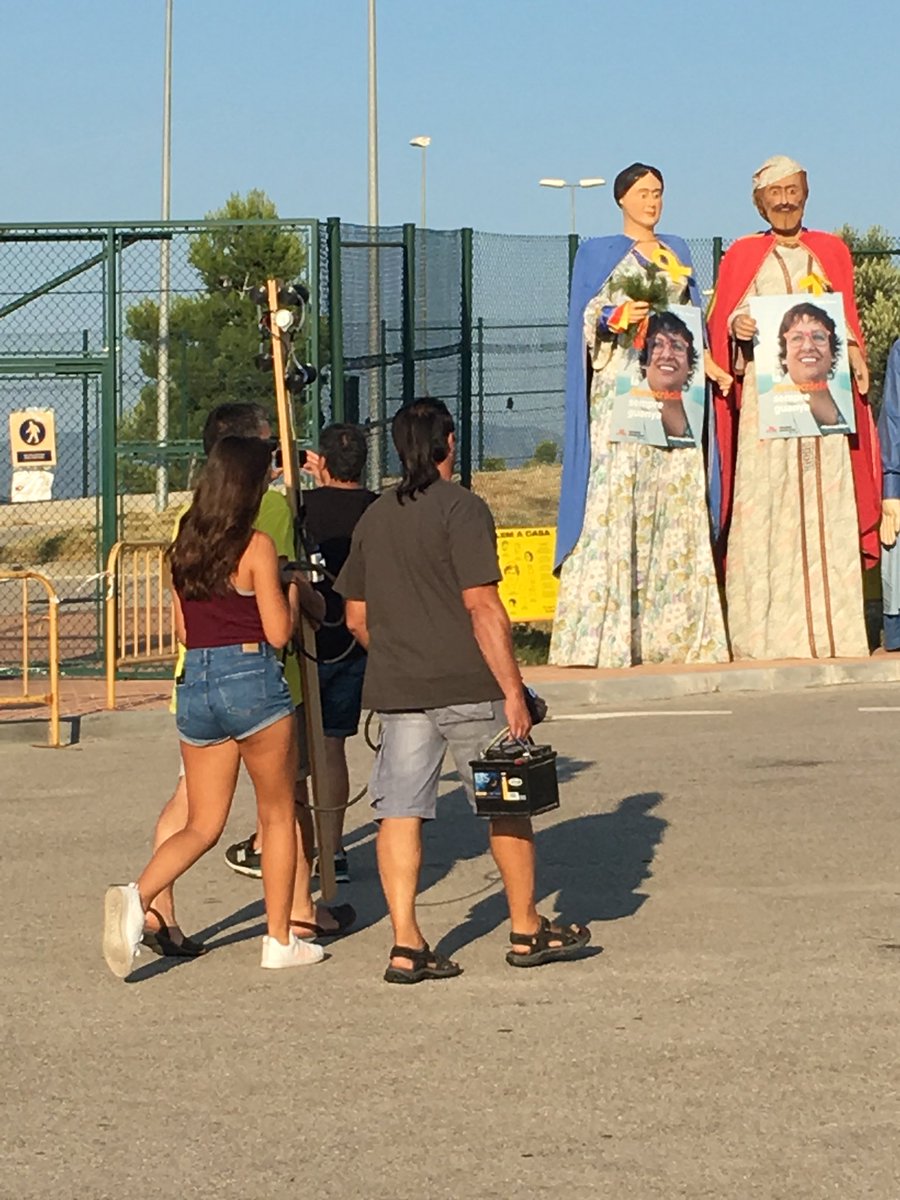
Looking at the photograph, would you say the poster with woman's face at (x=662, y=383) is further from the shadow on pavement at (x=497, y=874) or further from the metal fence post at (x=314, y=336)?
the shadow on pavement at (x=497, y=874)

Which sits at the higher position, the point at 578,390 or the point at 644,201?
the point at 644,201

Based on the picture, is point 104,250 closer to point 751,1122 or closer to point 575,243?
point 575,243

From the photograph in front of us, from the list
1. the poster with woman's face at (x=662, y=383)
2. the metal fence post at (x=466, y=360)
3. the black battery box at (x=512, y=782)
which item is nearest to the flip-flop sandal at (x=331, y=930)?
the black battery box at (x=512, y=782)

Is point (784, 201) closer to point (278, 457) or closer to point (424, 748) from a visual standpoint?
point (278, 457)

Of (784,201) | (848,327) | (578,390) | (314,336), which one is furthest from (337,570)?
(848,327)

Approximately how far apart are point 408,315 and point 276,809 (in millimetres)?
10837

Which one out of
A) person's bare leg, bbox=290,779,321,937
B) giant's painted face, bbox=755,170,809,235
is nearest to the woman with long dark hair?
person's bare leg, bbox=290,779,321,937

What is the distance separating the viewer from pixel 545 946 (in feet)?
25.5

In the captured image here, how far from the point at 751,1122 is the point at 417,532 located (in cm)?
254

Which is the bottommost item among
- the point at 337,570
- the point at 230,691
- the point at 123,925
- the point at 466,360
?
the point at 123,925

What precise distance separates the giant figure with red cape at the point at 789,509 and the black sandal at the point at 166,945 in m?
8.96

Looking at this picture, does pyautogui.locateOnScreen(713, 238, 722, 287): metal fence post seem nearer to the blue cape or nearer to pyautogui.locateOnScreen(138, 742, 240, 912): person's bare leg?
the blue cape

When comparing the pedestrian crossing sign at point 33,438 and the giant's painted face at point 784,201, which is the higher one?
the giant's painted face at point 784,201

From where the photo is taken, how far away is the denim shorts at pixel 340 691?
9.14 meters
